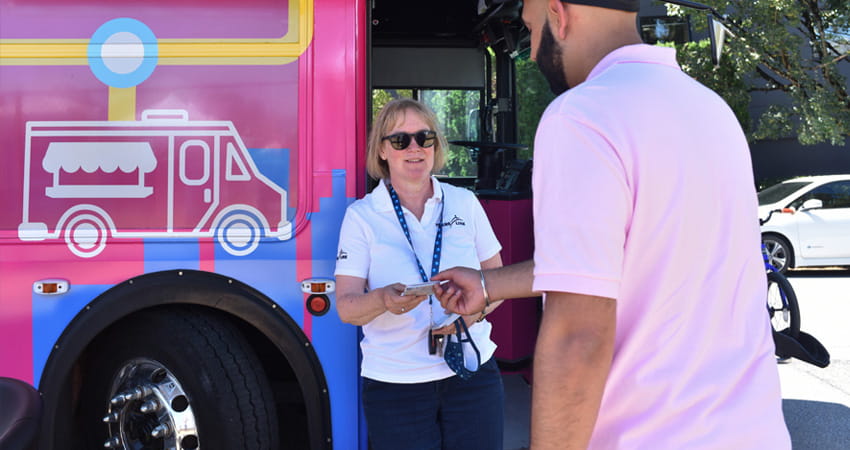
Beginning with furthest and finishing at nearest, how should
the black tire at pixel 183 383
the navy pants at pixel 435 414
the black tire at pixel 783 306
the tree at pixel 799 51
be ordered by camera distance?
the tree at pixel 799 51, the black tire at pixel 783 306, the black tire at pixel 183 383, the navy pants at pixel 435 414

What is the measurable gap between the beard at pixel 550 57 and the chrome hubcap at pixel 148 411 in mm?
2198

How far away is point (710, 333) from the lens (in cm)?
111

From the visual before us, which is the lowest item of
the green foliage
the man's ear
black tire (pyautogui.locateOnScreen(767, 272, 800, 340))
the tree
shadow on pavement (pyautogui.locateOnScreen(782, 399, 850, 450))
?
shadow on pavement (pyautogui.locateOnScreen(782, 399, 850, 450))

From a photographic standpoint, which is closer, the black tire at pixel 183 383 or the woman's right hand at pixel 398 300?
the woman's right hand at pixel 398 300

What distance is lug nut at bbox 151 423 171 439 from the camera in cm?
288

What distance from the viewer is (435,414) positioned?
2.37 m

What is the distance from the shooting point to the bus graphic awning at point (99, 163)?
2896 millimetres

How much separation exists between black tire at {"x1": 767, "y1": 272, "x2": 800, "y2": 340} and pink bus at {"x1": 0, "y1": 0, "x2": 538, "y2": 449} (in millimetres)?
3456

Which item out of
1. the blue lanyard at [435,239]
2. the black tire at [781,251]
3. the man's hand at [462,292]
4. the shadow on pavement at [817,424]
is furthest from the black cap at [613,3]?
the black tire at [781,251]

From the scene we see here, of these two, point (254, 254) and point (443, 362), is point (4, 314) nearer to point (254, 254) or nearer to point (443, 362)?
point (254, 254)

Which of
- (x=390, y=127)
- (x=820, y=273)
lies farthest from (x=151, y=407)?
(x=820, y=273)

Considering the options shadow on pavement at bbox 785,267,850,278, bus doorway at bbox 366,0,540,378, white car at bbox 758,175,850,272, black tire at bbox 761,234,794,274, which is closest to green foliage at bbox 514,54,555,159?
bus doorway at bbox 366,0,540,378

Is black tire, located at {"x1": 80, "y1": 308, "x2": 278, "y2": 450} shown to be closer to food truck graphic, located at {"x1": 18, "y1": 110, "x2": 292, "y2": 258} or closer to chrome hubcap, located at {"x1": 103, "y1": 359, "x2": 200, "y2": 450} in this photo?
chrome hubcap, located at {"x1": 103, "y1": 359, "x2": 200, "y2": 450}

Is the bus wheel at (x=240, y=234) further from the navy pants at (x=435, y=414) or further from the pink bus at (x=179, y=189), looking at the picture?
the navy pants at (x=435, y=414)
